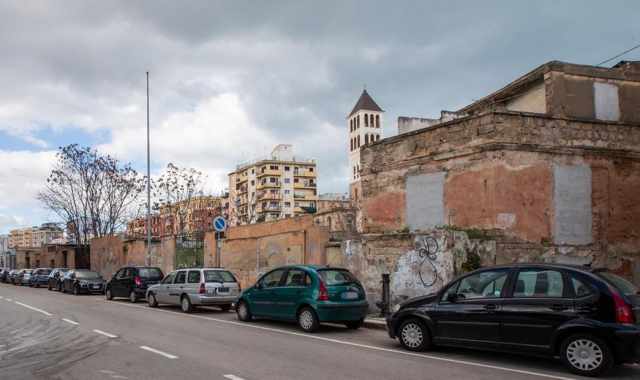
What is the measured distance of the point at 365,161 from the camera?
1967 cm

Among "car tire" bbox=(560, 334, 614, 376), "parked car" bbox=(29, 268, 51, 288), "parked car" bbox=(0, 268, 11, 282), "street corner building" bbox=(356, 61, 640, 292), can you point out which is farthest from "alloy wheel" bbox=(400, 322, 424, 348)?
"parked car" bbox=(0, 268, 11, 282)

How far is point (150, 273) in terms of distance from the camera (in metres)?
23.1

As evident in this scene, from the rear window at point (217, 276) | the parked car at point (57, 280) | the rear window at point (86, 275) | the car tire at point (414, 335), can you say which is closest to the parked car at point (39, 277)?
the parked car at point (57, 280)

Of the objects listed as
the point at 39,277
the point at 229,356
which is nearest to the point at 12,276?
the point at 39,277

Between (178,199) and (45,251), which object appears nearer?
(178,199)

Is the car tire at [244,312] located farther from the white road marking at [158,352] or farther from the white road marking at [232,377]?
the white road marking at [232,377]

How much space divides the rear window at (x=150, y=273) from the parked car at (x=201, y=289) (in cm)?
404

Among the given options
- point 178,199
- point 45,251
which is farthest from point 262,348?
point 45,251

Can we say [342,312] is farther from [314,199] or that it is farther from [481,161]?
[314,199]

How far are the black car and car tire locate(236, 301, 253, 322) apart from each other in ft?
18.9

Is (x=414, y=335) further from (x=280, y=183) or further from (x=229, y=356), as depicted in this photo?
(x=280, y=183)

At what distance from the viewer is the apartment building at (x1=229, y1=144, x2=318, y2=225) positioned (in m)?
109

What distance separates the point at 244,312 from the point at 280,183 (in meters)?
96.1

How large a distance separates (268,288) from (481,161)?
6740mm
